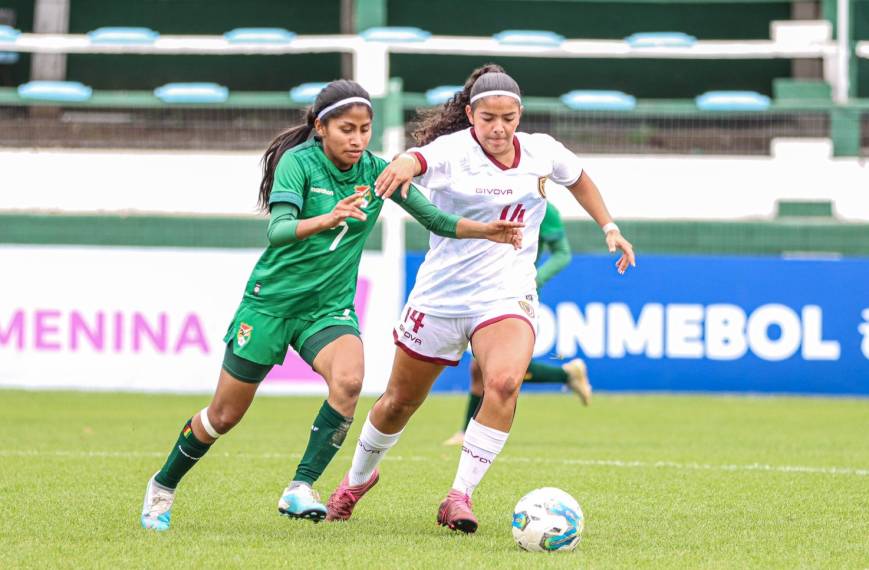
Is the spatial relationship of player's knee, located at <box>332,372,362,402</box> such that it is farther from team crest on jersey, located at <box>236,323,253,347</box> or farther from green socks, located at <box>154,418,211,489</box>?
green socks, located at <box>154,418,211,489</box>

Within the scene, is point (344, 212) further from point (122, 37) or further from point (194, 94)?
point (122, 37)

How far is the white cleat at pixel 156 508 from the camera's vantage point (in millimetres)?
6711

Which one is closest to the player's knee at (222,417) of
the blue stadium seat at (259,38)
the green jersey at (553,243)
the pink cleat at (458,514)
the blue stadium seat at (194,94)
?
the pink cleat at (458,514)

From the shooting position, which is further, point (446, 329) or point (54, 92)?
point (54, 92)

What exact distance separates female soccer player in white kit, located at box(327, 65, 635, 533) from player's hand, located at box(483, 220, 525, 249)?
513mm

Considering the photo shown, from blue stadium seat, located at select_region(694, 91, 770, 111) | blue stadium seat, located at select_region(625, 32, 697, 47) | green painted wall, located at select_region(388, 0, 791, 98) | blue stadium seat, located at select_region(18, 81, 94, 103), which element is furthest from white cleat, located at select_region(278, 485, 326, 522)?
green painted wall, located at select_region(388, 0, 791, 98)

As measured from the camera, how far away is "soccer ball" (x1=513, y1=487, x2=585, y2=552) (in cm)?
618

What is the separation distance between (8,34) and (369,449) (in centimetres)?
1802

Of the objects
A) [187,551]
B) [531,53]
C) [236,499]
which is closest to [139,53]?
[531,53]

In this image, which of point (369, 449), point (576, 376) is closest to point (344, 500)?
point (369, 449)

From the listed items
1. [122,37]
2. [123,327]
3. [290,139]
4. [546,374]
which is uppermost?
[122,37]

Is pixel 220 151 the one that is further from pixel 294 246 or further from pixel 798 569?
pixel 798 569

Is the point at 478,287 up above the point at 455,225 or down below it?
below

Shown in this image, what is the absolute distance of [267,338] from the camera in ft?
21.5
